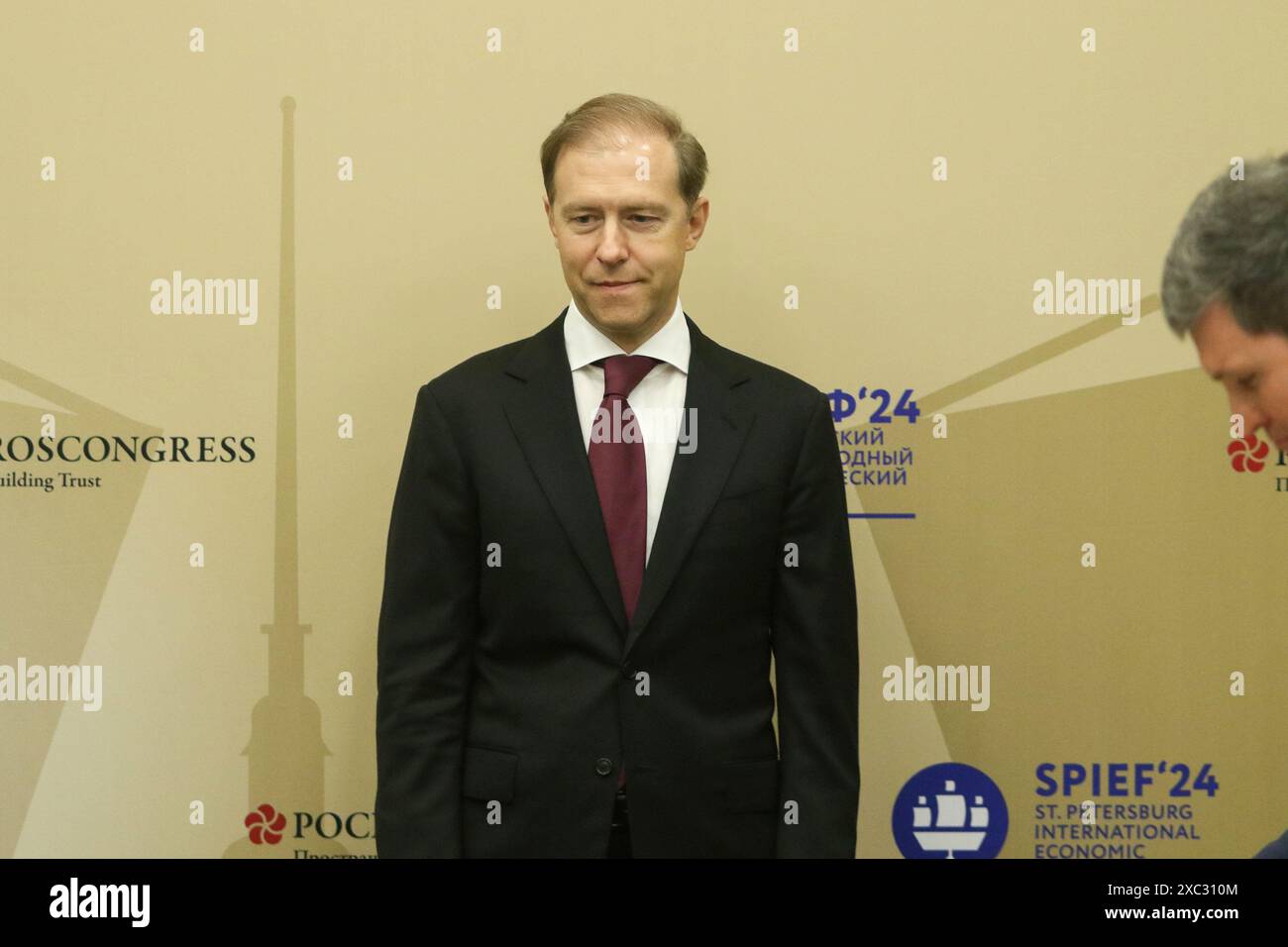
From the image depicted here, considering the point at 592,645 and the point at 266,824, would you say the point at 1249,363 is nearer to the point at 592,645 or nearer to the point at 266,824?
the point at 592,645

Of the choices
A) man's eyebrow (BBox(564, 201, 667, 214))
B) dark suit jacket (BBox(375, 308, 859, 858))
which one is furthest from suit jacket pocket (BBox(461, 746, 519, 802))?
man's eyebrow (BBox(564, 201, 667, 214))

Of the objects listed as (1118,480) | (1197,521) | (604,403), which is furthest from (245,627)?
(1197,521)

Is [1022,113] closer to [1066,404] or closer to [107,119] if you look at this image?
[1066,404]

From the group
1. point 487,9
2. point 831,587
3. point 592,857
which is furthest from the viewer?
point 487,9

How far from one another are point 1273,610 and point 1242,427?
1.29 ft

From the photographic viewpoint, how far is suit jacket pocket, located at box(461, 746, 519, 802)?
6.48 ft

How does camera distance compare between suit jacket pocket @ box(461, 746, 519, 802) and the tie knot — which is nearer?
suit jacket pocket @ box(461, 746, 519, 802)

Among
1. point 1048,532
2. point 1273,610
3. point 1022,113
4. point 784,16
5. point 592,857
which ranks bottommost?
point 592,857

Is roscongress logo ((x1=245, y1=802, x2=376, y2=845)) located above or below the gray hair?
below

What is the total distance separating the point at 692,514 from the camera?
6.57ft

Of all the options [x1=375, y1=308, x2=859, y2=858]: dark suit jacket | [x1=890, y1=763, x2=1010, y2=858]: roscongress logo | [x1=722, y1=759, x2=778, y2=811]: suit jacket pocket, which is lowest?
[x1=890, y1=763, x2=1010, y2=858]: roscongress logo

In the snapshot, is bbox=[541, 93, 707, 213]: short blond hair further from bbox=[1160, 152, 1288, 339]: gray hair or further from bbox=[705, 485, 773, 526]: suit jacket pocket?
bbox=[1160, 152, 1288, 339]: gray hair

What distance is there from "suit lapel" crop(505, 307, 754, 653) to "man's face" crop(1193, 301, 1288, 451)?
2.68ft

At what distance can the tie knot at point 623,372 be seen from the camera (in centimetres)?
209
